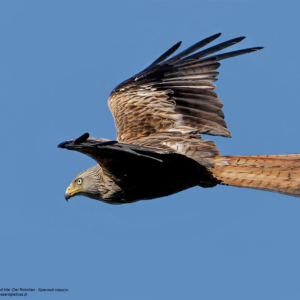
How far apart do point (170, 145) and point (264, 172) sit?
1.74 metres

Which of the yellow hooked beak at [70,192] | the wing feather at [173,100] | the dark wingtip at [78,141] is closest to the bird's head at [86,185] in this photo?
the yellow hooked beak at [70,192]

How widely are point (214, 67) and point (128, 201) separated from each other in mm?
2990

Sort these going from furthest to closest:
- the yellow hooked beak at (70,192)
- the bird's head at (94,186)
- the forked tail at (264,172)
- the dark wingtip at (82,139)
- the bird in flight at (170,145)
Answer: the yellow hooked beak at (70,192), the bird's head at (94,186), the bird in flight at (170,145), the forked tail at (264,172), the dark wingtip at (82,139)

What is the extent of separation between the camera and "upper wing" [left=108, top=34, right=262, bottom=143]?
10.8 meters

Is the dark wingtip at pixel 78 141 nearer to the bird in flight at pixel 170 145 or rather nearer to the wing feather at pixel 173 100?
the bird in flight at pixel 170 145

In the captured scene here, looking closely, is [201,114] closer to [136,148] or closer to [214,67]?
[214,67]

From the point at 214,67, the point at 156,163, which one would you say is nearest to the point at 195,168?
the point at 156,163

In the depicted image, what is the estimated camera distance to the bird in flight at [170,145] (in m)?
8.75

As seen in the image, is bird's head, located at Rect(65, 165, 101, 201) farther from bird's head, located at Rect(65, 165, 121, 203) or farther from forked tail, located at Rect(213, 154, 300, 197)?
forked tail, located at Rect(213, 154, 300, 197)

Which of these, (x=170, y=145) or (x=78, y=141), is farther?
(x=170, y=145)

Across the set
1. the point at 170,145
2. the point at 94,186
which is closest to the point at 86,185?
the point at 94,186

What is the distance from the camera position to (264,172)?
29.0 feet

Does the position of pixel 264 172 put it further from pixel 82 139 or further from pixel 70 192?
pixel 70 192

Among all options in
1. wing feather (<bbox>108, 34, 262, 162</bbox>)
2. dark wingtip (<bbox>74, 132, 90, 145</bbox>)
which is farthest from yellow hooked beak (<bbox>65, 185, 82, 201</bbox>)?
dark wingtip (<bbox>74, 132, 90, 145</bbox>)
